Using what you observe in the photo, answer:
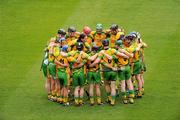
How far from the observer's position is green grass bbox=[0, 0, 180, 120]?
21.5 metres

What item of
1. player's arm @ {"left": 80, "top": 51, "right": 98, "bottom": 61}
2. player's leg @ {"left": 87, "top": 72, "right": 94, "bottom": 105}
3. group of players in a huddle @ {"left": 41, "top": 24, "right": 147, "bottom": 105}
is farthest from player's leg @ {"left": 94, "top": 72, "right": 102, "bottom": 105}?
player's arm @ {"left": 80, "top": 51, "right": 98, "bottom": 61}

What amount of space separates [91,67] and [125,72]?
107 cm

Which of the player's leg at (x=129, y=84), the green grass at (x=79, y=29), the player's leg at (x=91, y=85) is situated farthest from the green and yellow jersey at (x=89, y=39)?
the green grass at (x=79, y=29)

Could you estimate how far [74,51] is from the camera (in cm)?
2130

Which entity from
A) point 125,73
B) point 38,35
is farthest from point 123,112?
point 38,35

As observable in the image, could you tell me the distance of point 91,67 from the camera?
21.3m

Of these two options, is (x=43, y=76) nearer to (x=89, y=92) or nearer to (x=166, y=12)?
(x=89, y=92)

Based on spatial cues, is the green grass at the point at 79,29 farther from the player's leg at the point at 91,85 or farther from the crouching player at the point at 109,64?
the crouching player at the point at 109,64

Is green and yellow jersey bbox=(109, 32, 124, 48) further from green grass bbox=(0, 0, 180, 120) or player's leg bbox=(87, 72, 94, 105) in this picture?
green grass bbox=(0, 0, 180, 120)

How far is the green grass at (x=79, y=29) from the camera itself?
21.5 m

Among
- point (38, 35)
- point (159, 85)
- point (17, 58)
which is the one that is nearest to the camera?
point (159, 85)

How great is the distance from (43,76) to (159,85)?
388 centimetres

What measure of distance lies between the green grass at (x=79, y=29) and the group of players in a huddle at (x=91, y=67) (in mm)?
405

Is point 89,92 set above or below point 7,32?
below
